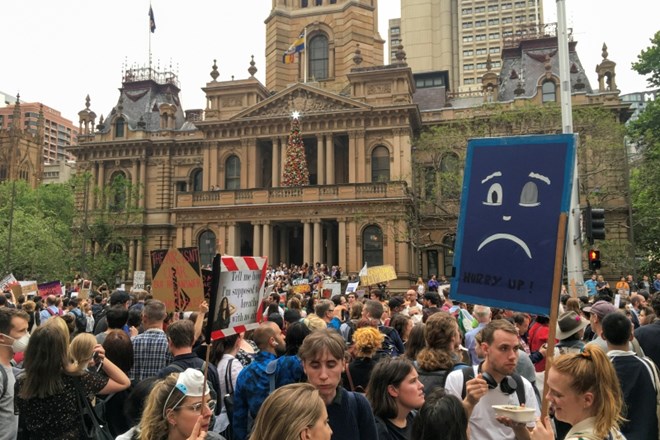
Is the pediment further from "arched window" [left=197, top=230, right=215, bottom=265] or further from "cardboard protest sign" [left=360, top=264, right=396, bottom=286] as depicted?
"cardboard protest sign" [left=360, top=264, right=396, bottom=286]

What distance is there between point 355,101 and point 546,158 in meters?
37.0

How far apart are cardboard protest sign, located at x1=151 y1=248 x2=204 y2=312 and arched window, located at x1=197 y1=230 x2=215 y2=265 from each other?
3226 cm

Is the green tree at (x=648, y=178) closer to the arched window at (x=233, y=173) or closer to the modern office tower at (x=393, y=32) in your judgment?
the arched window at (x=233, y=173)

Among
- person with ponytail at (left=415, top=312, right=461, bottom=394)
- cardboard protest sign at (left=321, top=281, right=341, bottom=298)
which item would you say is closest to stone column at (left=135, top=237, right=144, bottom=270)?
cardboard protest sign at (left=321, top=281, right=341, bottom=298)

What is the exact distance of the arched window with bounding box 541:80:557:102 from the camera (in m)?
43.7

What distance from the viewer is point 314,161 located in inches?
1796

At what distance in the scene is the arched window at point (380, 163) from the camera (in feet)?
136

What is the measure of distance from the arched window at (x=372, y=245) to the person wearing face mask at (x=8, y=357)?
32.6 metres

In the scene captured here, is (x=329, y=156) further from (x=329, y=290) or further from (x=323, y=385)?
(x=323, y=385)

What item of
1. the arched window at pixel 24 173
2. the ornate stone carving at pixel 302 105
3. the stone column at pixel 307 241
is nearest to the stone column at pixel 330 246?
the stone column at pixel 307 241

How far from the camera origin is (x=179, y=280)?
10.1 m

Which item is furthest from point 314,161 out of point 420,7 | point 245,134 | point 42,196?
point 420,7

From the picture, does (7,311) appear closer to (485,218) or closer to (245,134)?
(485,218)

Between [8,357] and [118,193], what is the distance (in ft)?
148
